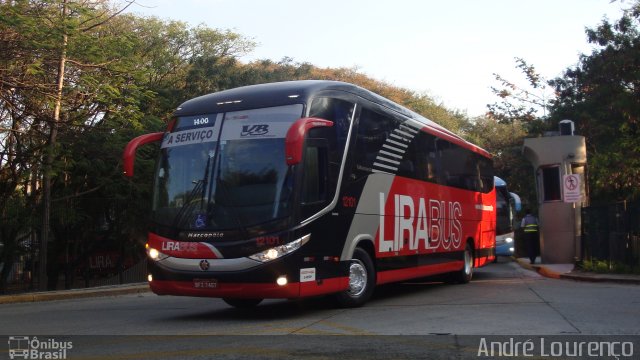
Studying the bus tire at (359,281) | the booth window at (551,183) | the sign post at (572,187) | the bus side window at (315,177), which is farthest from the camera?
the booth window at (551,183)

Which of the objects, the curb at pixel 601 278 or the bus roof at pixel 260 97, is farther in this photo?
the curb at pixel 601 278

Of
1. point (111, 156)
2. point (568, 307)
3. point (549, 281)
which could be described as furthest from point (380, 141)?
point (111, 156)

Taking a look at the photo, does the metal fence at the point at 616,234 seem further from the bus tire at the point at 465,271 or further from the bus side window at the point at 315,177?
the bus side window at the point at 315,177

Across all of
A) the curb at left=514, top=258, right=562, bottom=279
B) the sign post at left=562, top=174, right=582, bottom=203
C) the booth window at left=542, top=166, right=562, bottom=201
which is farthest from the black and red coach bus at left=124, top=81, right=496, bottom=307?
the booth window at left=542, top=166, right=562, bottom=201

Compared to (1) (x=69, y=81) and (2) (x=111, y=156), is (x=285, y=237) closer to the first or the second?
(1) (x=69, y=81)

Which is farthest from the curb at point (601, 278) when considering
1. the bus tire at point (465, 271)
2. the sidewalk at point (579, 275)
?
the bus tire at point (465, 271)

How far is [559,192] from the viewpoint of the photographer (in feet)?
72.8

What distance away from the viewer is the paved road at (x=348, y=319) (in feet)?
25.6

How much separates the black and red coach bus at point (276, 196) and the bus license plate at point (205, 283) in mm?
15

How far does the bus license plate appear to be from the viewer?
9945 millimetres

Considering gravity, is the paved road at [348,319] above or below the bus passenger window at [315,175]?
below

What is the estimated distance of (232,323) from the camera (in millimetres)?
10109

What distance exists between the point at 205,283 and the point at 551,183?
15.5 m

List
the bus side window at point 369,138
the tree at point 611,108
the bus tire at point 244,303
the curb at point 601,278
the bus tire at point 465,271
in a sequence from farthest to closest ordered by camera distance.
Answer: the tree at point 611,108
the bus tire at point 465,271
the curb at point 601,278
the bus tire at point 244,303
the bus side window at point 369,138
